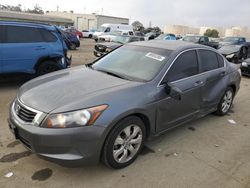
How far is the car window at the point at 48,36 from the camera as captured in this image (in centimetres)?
Result: 696

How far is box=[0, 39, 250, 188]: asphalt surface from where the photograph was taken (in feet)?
9.69

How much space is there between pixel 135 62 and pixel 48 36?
400cm

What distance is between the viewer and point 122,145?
3.15 meters

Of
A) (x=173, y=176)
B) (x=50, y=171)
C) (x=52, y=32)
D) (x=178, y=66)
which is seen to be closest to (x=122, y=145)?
(x=173, y=176)

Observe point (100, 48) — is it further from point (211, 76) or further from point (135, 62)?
point (135, 62)

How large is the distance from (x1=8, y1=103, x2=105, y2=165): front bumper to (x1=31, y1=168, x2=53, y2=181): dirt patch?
37cm

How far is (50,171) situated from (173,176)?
1488mm

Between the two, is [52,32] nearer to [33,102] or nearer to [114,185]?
[33,102]

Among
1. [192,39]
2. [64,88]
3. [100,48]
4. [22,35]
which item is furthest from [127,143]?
[192,39]

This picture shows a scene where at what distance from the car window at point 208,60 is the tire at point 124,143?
1810mm

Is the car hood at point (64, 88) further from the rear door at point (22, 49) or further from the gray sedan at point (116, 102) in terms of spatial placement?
the rear door at point (22, 49)

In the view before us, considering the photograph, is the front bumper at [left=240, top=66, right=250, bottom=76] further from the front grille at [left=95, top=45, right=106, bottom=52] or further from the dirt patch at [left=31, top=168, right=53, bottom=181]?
the dirt patch at [left=31, top=168, right=53, bottom=181]

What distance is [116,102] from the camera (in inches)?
116

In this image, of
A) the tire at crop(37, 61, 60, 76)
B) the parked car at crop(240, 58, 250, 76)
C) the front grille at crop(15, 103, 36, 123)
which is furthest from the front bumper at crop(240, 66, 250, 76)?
the front grille at crop(15, 103, 36, 123)
